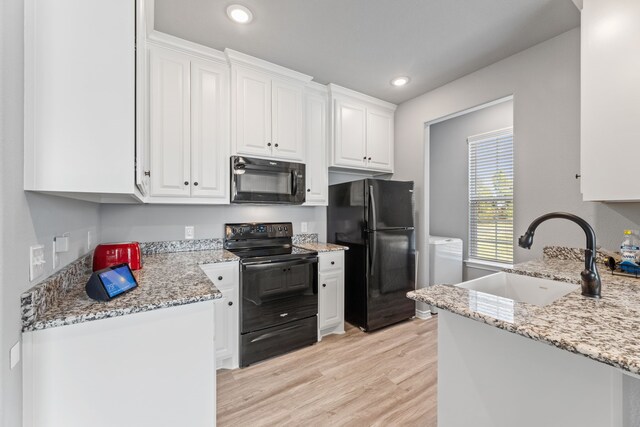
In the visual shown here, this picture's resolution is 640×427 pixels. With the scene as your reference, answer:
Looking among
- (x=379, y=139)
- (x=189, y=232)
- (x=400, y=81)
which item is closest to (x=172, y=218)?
(x=189, y=232)

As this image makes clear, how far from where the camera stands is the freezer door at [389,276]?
111 inches

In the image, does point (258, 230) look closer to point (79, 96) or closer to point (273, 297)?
point (273, 297)

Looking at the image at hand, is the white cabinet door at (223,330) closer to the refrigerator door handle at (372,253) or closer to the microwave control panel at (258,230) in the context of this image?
the microwave control panel at (258,230)

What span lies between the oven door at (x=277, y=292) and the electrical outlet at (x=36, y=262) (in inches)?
50.5

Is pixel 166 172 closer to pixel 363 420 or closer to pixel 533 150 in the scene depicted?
pixel 363 420

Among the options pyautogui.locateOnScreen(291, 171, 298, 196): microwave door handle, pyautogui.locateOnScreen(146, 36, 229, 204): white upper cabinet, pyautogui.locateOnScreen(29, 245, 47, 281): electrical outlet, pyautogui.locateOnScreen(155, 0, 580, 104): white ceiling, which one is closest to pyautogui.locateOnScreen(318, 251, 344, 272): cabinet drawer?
pyautogui.locateOnScreen(291, 171, 298, 196): microwave door handle

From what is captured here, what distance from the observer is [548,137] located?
2229mm

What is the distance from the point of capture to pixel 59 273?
1144 millimetres

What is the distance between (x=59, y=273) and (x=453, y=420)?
1.78 m

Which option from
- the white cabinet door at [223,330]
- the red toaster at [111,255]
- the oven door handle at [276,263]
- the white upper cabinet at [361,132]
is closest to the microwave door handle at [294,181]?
the white upper cabinet at [361,132]

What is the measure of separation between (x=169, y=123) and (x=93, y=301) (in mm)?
1576

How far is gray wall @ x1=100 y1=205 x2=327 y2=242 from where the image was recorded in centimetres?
228

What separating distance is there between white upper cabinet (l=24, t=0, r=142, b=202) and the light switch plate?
0.49 meters

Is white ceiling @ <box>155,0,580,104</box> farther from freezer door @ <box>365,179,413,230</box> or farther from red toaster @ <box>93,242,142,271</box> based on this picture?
red toaster @ <box>93,242,142,271</box>
